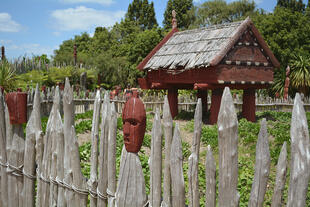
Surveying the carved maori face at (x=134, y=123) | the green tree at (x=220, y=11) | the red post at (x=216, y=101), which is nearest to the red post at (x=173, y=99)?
the red post at (x=216, y=101)

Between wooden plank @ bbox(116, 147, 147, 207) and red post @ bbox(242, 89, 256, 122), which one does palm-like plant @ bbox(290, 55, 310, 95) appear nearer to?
red post @ bbox(242, 89, 256, 122)

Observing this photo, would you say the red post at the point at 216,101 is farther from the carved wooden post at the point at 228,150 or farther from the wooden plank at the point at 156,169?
the carved wooden post at the point at 228,150

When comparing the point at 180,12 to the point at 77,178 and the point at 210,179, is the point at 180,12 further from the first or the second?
the point at 210,179

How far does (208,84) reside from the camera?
28.3 ft

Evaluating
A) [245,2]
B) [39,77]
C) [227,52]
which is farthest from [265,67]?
[245,2]

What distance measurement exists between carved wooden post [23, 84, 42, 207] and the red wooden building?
18.8ft

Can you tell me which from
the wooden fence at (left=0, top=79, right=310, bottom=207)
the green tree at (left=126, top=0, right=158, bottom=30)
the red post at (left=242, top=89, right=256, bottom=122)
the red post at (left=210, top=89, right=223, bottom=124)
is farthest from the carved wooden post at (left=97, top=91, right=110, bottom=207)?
the green tree at (left=126, top=0, right=158, bottom=30)

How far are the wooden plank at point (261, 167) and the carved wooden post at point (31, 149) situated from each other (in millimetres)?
2220

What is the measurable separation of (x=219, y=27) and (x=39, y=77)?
508 inches

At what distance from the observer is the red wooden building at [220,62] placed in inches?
332

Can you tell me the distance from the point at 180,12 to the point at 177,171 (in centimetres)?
3953

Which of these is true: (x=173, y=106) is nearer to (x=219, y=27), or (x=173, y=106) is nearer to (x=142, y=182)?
(x=219, y=27)

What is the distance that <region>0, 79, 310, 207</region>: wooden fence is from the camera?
5.44ft

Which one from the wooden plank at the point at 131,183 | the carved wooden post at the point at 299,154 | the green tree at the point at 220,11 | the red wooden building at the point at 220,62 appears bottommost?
the wooden plank at the point at 131,183
